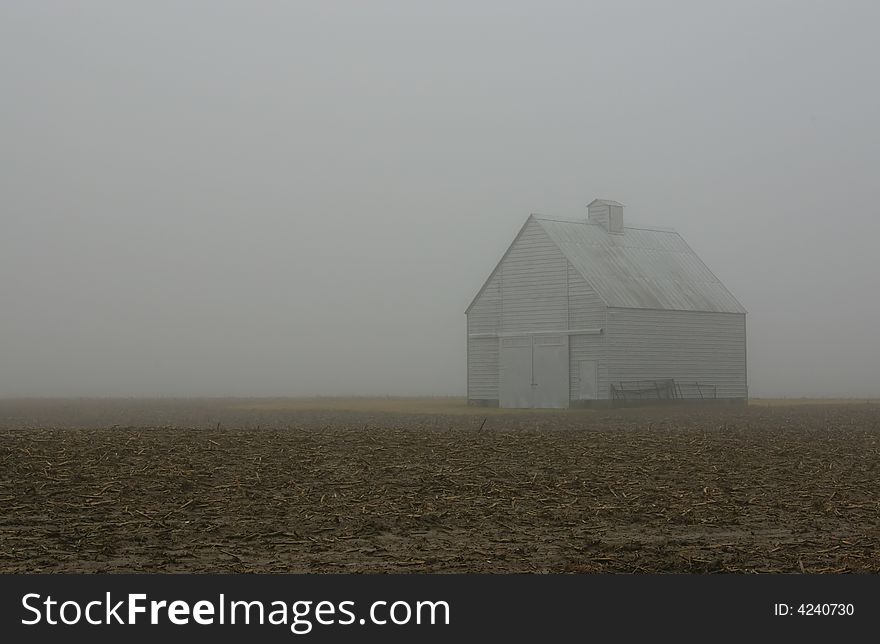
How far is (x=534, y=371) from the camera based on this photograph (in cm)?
4678

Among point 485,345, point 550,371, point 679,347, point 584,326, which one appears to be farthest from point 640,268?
point 485,345

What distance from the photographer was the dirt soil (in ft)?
33.6

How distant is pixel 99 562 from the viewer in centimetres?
1004

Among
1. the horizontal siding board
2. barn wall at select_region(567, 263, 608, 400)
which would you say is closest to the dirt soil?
barn wall at select_region(567, 263, 608, 400)

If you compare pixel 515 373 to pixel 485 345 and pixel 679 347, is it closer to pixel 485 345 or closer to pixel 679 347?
pixel 485 345

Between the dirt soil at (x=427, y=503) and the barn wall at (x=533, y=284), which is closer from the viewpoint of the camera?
the dirt soil at (x=427, y=503)

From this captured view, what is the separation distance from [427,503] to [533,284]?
1356 inches

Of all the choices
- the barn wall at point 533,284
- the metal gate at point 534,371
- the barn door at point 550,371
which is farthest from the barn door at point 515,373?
the barn wall at point 533,284

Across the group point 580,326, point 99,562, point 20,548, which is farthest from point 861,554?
point 580,326

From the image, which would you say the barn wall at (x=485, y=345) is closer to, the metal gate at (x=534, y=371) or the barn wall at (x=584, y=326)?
the metal gate at (x=534, y=371)

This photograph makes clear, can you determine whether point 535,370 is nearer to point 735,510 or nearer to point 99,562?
point 735,510

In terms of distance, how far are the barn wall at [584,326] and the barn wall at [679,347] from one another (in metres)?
0.36

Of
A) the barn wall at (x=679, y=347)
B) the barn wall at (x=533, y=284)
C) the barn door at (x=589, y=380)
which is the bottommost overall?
the barn door at (x=589, y=380)

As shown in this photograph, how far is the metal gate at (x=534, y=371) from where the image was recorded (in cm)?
4594
